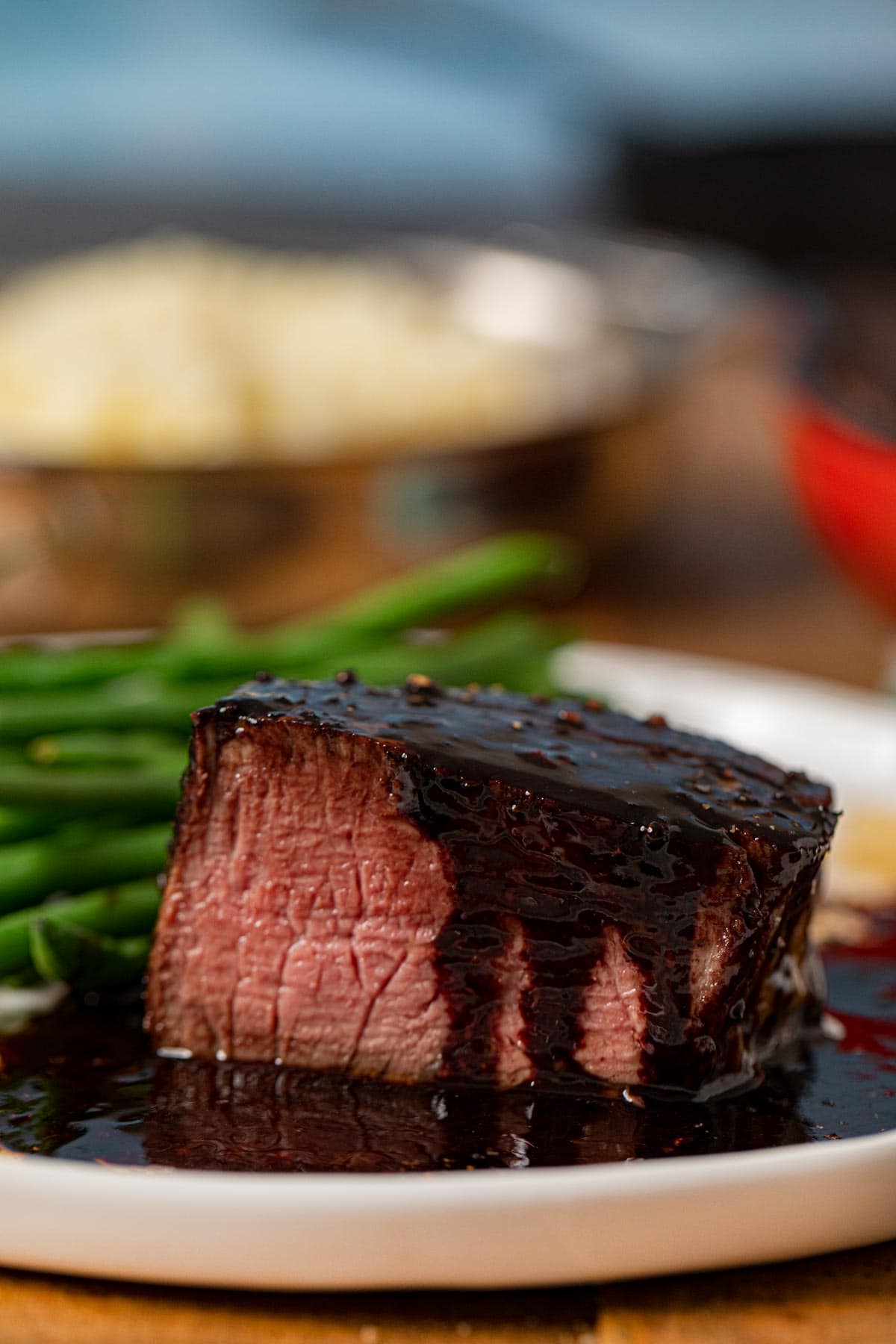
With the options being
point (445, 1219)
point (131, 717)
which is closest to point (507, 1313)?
point (445, 1219)

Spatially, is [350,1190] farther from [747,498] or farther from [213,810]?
[747,498]

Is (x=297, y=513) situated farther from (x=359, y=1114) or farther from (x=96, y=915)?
(x=359, y=1114)

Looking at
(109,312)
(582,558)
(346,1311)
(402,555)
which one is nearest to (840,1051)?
(346,1311)

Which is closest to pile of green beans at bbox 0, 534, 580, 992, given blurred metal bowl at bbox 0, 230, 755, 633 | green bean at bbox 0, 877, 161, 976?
green bean at bbox 0, 877, 161, 976

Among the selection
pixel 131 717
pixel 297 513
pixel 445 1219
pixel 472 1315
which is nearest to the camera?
pixel 445 1219

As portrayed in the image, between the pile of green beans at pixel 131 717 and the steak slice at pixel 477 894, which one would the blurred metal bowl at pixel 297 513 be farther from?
the steak slice at pixel 477 894

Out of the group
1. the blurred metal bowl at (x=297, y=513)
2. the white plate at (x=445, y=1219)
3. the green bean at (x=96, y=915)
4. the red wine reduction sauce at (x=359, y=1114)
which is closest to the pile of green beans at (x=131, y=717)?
the green bean at (x=96, y=915)

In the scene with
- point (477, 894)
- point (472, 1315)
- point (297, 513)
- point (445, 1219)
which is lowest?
point (472, 1315)
